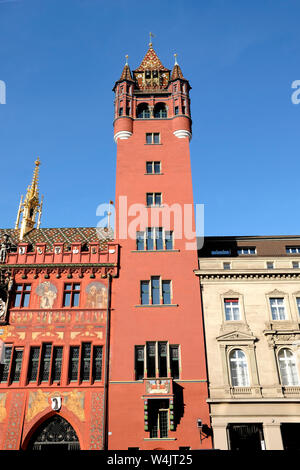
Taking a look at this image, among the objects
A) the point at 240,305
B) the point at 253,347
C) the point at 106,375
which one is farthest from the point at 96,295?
the point at 253,347

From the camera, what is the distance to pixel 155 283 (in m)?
29.5

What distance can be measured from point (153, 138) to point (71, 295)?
1632cm

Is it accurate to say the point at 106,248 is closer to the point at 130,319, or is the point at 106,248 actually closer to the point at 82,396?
the point at 130,319

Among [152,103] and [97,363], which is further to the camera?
[152,103]

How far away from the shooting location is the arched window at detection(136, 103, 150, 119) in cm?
3702

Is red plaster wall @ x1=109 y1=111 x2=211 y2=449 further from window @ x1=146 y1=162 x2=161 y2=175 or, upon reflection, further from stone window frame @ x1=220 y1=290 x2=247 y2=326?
stone window frame @ x1=220 y1=290 x2=247 y2=326

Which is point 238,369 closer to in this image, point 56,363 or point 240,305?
point 240,305

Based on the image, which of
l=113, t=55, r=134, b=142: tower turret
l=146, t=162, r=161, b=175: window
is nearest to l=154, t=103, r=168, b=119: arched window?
l=113, t=55, r=134, b=142: tower turret

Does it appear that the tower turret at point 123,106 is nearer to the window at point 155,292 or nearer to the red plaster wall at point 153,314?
the red plaster wall at point 153,314

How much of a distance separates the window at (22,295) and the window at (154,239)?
9.07 metres

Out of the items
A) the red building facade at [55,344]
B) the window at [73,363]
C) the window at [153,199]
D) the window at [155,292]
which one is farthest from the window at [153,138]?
the window at [73,363]

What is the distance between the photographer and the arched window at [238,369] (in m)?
26.1

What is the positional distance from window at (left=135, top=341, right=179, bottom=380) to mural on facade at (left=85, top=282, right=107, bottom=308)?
4212 mm

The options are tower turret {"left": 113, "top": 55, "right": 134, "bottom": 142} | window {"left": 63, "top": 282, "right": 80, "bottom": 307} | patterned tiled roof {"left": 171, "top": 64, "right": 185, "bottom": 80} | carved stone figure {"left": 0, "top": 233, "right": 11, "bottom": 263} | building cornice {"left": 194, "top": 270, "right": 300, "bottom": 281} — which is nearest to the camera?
window {"left": 63, "top": 282, "right": 80, "bottom": 307}
